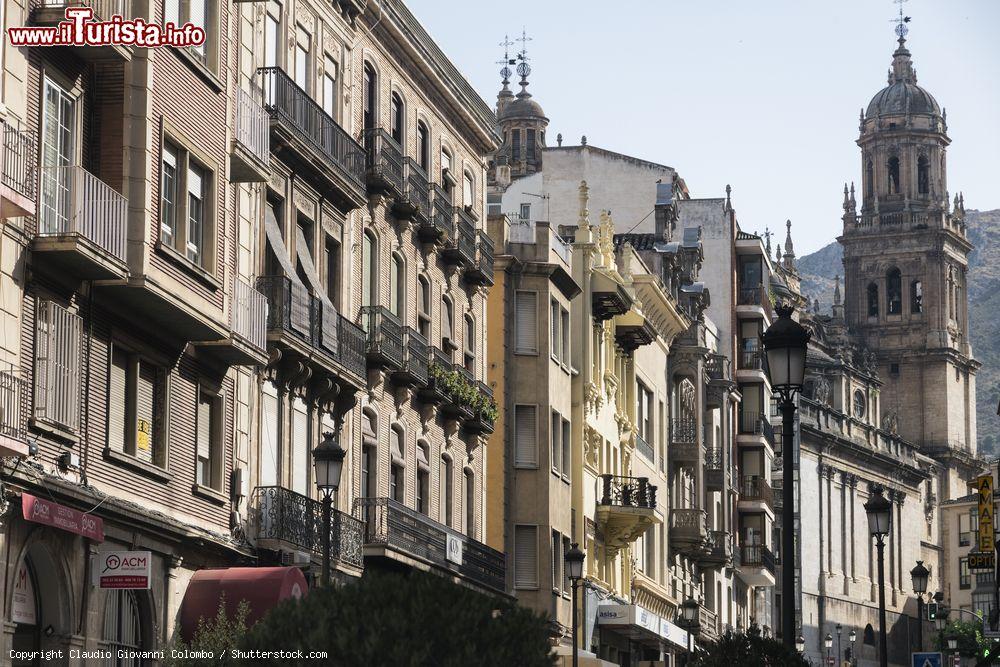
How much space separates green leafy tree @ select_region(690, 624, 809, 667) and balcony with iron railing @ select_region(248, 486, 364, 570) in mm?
7827

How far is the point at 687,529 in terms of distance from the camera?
78.9 meters

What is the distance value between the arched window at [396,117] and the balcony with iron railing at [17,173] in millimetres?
19720

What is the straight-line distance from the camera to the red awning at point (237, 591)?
105ft

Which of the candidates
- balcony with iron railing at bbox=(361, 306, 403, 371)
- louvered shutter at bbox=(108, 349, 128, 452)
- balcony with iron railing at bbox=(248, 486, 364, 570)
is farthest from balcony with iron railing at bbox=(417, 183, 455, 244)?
louvered shutter at bbox=(108, 349, 128, 452)

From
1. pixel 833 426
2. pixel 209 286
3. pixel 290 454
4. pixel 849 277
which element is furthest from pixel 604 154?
pixel 849 277

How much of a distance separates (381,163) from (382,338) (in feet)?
11.4

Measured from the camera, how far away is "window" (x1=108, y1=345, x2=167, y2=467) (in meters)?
30.1

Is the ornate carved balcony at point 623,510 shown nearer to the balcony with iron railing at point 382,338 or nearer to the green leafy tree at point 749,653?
the balcony with iron railing at point 382,338

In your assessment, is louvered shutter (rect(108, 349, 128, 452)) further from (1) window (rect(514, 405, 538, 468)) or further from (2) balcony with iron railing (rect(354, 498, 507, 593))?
(1) window (rect(514, 405, 538, 468))

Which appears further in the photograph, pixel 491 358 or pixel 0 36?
pixel 491 358

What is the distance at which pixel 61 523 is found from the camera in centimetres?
2728

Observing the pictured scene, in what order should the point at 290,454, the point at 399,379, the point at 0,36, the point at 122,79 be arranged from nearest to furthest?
the point at 0,36, the point at 122,79, the point at 290,454, the point at 399,379

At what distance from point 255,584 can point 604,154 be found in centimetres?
5111

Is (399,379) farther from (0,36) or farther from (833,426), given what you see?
(833,426)
